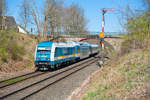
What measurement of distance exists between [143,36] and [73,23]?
37284mm

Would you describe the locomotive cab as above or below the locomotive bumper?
above

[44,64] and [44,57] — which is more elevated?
[44,57]

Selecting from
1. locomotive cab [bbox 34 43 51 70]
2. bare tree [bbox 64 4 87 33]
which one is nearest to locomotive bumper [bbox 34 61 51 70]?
locomotive cab [bbox 34 43 51 70]

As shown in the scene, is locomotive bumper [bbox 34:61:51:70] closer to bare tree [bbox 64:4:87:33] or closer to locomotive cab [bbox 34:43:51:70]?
locomotive cab [bbox 34:43:51:70]

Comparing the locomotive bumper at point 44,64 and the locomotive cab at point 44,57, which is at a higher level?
the locomotive cab at point 44,57

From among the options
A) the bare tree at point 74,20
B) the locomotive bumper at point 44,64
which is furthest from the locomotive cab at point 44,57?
the bare tree at point 74,20

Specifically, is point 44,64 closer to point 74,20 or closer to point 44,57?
point 44,57

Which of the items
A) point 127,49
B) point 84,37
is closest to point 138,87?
point 127,49

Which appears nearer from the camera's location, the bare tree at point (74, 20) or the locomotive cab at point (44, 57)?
the locomotive cab at point (44, 57)

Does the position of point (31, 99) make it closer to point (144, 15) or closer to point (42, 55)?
point (42, 55)

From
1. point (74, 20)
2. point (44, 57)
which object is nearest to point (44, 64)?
point (44, 57)

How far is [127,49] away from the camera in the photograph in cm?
1873

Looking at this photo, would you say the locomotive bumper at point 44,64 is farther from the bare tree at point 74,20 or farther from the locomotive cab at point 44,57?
the bare tree at point 74,20

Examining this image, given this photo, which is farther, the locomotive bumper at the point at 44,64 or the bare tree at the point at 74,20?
the bare tree at the point at 74,20
